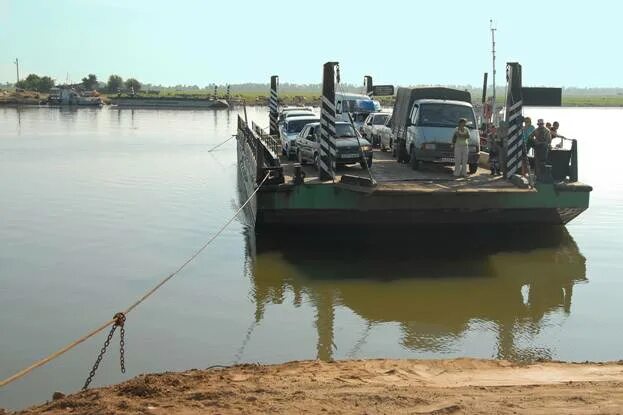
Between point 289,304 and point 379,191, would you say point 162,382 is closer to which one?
point 289,304

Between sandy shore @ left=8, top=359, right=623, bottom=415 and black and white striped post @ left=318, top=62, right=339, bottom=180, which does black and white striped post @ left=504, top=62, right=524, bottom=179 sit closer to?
black and white striped post @ left=318, top=62, right=339, bottom=180

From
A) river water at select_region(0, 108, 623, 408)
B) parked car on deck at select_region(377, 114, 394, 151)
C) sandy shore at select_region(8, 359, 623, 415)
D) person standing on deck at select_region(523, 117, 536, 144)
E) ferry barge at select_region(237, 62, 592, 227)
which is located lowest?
river water at select_region(0, 108, 623, 408)

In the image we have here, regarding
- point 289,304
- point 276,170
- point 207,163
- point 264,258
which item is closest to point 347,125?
point 276,170

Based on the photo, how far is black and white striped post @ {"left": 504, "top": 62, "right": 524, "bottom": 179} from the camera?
53.9 ft

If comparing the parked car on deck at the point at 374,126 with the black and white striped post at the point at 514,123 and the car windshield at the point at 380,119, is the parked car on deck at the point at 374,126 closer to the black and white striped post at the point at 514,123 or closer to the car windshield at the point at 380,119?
the car windshield at the point at 380,119

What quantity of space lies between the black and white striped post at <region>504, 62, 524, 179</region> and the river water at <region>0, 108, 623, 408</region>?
192 centimetres

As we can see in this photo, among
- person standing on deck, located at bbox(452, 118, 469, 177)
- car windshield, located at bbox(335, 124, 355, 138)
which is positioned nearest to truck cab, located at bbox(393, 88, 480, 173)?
person standing on deck, located at bbox(452, 118, 469, 177)

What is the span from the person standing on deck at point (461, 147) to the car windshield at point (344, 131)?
3017 millimetres

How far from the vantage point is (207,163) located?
33.9 metres

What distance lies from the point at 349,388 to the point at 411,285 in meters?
6.56

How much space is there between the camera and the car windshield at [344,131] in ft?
60.7

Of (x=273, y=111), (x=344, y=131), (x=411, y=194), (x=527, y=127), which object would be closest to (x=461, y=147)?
(x=527, y=127)

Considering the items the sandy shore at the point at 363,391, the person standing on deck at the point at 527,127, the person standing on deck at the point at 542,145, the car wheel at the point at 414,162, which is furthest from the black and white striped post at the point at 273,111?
the sandy shore at the point at 363,391

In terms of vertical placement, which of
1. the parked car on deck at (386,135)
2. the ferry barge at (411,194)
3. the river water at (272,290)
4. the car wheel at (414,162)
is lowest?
the river water at (272,290)
